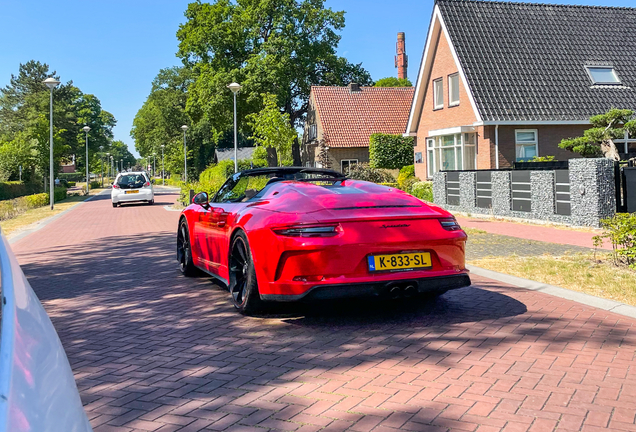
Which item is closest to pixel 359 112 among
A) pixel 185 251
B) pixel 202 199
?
pixel 185 251

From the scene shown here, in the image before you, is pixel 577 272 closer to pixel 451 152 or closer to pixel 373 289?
pixel 373 289

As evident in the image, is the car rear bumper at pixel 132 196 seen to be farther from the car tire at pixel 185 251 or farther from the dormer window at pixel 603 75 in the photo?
the car tire at pixel 185 251

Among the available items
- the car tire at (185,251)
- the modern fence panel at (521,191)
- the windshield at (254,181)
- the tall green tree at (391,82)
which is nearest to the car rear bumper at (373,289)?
the windshield at (254,181)

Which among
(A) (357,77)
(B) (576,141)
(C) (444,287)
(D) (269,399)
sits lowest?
(D) (269,399)

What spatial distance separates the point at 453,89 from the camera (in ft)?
88.0

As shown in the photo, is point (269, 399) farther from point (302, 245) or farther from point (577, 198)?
point (577, 198)

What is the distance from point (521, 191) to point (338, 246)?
11.2 metres

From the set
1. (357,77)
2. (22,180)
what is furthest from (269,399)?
(357,77)

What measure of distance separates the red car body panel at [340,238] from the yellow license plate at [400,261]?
1.5 inches

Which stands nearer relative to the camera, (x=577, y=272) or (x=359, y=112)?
(x=577, y=272)

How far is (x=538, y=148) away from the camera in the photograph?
24.2m

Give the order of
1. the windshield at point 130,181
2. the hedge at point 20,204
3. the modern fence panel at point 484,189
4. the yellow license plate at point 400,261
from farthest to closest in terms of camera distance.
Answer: the windshield at point 130,181 < the hedge at point 20,204 < the modern fence panel at point 484,189 < the yellow license plate at point 400,261

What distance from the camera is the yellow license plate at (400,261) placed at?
5.19 metres

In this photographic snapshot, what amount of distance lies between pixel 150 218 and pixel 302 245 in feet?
54.6
